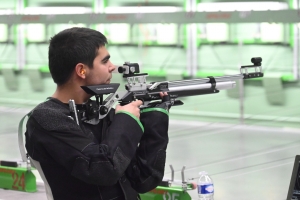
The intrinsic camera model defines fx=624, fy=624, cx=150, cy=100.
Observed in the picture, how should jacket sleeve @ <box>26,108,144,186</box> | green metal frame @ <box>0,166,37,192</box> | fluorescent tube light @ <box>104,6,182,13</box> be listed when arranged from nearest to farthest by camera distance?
jacket sleeve @ <box>26,108,144,186</box>
green metal frame @ <box>0,166,37,192</box>
fluorescent tube light @ <box>104,6,182,13</box>

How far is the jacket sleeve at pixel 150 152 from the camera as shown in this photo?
175cm

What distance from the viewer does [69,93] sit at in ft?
5.69

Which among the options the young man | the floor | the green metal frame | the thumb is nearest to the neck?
the young man

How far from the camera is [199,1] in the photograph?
5965 mm

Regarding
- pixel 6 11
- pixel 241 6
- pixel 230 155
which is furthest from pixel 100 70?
pixel 6 11

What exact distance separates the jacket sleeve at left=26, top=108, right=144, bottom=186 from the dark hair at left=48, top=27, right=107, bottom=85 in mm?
137

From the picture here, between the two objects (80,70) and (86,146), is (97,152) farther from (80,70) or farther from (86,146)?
(80,70)

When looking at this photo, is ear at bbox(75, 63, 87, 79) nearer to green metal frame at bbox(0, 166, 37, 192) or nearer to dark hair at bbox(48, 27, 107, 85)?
dark hair at bbox(48, 27, 107, 85)

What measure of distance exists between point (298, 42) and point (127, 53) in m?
2.00

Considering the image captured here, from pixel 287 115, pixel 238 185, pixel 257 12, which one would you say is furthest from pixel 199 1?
pixel 238 185

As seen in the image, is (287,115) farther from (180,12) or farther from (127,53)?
(127,53)

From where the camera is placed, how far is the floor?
390 cm

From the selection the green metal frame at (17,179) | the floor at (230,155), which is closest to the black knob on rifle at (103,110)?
the floor at (230,155)

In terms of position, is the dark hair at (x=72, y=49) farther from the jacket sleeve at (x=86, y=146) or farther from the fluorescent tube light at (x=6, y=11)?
the fluorescent tube light at (x=6, y=11)
